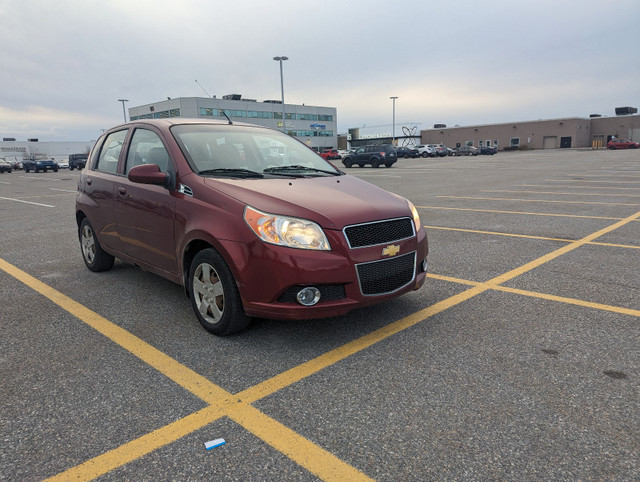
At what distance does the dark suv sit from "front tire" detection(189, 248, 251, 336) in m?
28.8

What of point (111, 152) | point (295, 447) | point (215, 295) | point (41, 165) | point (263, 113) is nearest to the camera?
point (295, 447)

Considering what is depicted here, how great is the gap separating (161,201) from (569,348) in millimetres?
3357

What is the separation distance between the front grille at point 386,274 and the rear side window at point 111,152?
3.01 metres

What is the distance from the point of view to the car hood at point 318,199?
3.21 m

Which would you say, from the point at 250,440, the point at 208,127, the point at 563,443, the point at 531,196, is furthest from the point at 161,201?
the point at 531,196

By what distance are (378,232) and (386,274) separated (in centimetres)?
31

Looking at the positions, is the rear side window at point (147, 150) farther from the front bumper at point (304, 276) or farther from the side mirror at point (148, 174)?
the front bumper at point (304, 276)

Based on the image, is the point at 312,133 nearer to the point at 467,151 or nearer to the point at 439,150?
the point at 467,151

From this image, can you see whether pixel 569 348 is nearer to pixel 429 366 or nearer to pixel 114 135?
pixel 429 366

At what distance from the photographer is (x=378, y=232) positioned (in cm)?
335

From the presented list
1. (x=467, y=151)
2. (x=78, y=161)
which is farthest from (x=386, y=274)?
(x=467, y=151)

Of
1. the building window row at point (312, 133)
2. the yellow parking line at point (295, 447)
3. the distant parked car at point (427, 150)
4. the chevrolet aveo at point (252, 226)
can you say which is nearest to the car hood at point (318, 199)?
the chevrolet aveo at point (252, 226)

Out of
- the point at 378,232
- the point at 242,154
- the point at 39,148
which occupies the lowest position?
the point at 378,232

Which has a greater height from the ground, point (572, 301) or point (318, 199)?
point (318, 199)
